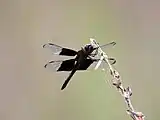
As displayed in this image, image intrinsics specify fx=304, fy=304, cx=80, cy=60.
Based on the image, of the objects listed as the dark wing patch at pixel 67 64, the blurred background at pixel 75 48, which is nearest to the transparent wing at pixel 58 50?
the dark wing patch at pixel 67 64

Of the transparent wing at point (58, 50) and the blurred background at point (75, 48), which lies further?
the blurred background at point (75, 48)

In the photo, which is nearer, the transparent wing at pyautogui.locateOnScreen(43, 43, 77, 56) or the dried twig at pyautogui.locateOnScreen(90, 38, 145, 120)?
the dried twig at pyautogui.locateOnScreen(90, 38, 145, 120)

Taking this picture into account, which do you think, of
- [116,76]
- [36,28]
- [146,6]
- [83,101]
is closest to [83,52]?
[116,76]

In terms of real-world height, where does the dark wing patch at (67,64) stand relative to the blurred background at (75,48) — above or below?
below

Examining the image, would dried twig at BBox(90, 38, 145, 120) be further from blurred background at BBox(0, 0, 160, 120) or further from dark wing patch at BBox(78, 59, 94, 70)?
blurred background at BBox(0, 0, 160, 120)

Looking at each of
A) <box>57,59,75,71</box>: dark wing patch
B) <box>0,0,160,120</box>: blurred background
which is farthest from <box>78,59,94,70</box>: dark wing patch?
<box>0,0,160,120</box>: blurred background

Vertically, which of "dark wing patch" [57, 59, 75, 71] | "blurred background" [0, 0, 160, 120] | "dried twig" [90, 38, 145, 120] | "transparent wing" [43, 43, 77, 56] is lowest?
"dried twig" [90, 38, 145, 120]

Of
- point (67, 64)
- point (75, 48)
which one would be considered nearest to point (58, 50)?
point (67, 64)

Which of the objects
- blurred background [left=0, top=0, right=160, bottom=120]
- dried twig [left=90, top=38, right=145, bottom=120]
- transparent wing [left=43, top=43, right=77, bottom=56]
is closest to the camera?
dried twig [left=90, top=38, right=145, bottom=120]

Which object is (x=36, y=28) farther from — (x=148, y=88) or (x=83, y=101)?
(x=148, y=88)

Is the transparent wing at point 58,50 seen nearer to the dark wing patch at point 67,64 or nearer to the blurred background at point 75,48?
the dark wing patch at point 67,64
